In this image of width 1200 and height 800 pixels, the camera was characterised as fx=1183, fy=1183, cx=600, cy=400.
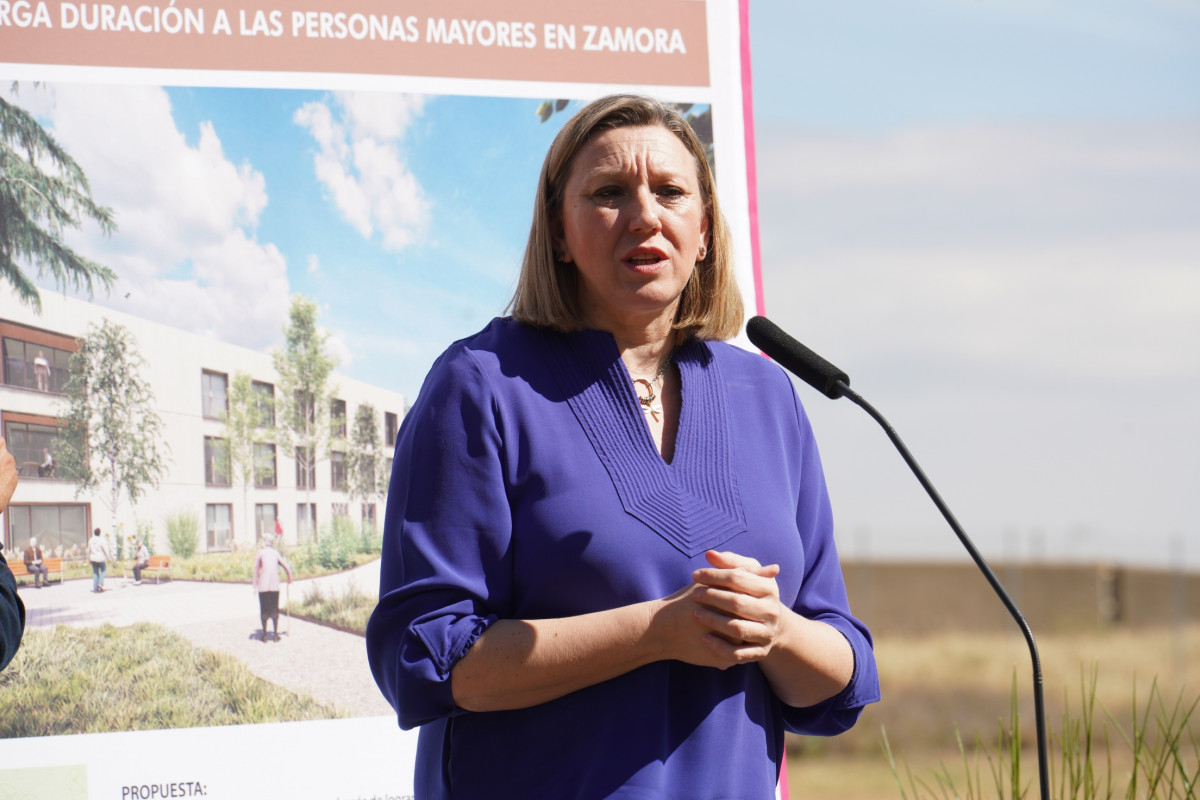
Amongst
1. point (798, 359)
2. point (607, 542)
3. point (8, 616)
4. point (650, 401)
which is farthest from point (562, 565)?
point (8, 616)

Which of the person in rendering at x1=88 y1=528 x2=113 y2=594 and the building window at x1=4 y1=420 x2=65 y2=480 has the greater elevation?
the building window at x1=4 y1=420 x2=65 y2=480

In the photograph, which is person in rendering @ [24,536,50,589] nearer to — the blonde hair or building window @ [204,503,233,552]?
building window @ [204,503,233,552]

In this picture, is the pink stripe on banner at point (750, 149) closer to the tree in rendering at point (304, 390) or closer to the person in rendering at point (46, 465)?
the tree in rendering at point (304, 390)

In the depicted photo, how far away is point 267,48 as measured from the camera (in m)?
2.60

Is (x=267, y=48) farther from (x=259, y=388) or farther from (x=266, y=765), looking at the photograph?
(x=266, y=765)

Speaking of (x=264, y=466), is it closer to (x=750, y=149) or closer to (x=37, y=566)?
(x=37, y=566)

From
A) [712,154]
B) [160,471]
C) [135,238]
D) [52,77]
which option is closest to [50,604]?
[160,471]

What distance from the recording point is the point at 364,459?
105 inches

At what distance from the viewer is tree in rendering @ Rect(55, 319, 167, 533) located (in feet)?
7.97

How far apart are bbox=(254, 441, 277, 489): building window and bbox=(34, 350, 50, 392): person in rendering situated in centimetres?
44

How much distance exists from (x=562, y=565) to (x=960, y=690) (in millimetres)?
15193

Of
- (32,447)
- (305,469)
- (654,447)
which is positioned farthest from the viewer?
(305,469)

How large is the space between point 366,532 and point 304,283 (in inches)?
22.5

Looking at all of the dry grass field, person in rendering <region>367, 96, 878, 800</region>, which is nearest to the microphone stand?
person in rendering <region>367, 96, 878, 800</region>
